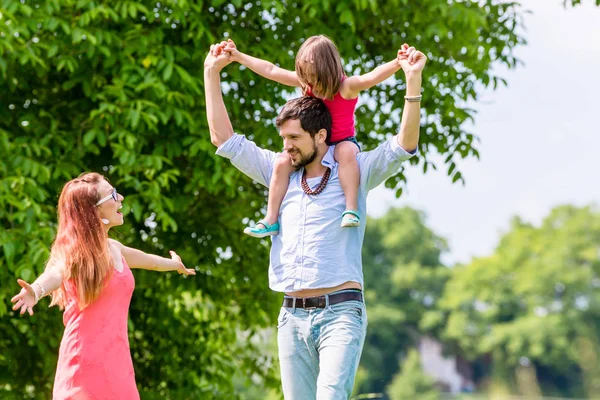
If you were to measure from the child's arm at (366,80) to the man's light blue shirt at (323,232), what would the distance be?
23 centimetres

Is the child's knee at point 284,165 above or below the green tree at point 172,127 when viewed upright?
below

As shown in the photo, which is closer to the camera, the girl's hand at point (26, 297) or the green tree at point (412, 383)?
the girl's hand at point (26, 297)

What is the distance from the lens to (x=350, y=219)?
381 centimetres

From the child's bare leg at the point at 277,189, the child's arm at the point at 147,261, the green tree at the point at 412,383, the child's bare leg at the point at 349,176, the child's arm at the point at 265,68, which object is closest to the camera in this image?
the child's bare leg at the point at 349,176

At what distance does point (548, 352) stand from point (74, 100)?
7580 centimetres

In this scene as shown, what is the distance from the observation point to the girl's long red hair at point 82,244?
13.5 ft

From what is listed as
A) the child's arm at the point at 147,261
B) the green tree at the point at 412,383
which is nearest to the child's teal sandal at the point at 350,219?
the child's arm at the point at 147,261

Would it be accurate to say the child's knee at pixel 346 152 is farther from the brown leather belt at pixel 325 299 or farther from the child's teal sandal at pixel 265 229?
the brown leather belt at pixel 325 299

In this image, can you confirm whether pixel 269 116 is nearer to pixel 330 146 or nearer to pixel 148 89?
pixel 148 89

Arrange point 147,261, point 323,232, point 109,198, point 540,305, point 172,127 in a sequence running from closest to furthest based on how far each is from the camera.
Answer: point 323,232 → point 109,198 → point 147,261 → point 172,127 → point 540,305

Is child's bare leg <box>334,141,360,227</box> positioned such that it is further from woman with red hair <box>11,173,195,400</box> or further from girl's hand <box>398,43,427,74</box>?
woman with red hair <box>11,173,195,400</box>

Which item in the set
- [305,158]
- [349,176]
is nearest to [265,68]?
[305,158]

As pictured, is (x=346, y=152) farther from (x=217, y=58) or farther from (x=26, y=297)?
(x=26, y=297)

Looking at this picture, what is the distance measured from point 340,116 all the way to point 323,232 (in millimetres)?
488
